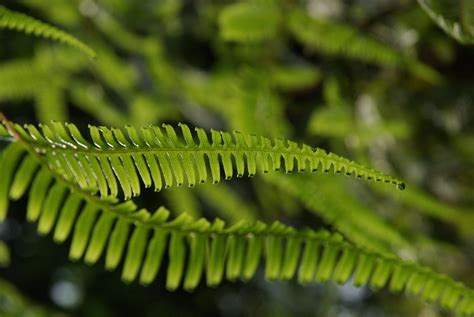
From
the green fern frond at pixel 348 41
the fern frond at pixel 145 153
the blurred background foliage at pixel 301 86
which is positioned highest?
the fern frond at pixel 145 153

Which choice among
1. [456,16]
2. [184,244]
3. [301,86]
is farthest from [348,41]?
[184,244]

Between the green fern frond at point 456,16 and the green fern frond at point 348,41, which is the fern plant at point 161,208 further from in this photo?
the green fern frond at point 348,41

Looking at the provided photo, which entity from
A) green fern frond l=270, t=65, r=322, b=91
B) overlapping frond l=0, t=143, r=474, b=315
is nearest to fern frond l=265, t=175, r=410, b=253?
overlapping frond l=0, t=143, r=474, b=315

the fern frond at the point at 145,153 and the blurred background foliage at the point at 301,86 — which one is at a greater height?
the fern frond at the point at 145,153

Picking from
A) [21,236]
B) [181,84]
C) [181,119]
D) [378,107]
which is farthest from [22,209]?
Answer: [378,107]

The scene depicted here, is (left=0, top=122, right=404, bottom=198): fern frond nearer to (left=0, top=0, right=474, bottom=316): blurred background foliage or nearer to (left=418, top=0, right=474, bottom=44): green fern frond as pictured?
(left=418, top=0, right=474, bottom=44): green fern frond

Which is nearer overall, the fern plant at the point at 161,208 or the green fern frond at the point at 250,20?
the fern plant at the point at 161,208

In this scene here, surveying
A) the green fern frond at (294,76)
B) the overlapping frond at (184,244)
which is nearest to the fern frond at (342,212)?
the overlapping frond at (184,244)
